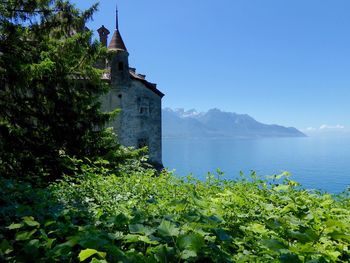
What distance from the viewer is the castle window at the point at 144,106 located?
28645 millimetres

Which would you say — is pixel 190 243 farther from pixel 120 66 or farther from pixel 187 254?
pixel 120 66

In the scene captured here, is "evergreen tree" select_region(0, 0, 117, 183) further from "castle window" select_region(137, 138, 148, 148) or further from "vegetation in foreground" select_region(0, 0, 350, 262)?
"castle window" select_region(137, 138, 148, 148)

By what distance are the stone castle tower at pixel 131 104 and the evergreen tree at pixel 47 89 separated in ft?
41.5

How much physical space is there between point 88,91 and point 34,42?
9.97ft

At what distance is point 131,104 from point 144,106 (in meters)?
1.70

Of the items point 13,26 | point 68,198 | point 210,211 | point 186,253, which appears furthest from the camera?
point 13,26

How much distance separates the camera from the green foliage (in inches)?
80.4

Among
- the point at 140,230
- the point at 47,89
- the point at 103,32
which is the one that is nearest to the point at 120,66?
the point at 103,32

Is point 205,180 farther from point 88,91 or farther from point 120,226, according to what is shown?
point 88,91

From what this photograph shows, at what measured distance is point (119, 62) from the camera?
2664 cm

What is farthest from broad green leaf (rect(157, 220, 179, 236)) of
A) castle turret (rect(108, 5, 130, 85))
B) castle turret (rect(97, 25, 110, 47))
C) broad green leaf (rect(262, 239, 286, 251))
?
castle turret (rect(97, 25, 110, 47))

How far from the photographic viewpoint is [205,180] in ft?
20.1

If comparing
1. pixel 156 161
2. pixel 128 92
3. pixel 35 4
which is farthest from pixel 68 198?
pixel 156 161

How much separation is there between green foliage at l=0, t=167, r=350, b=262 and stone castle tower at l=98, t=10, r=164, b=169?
21.5 metres
